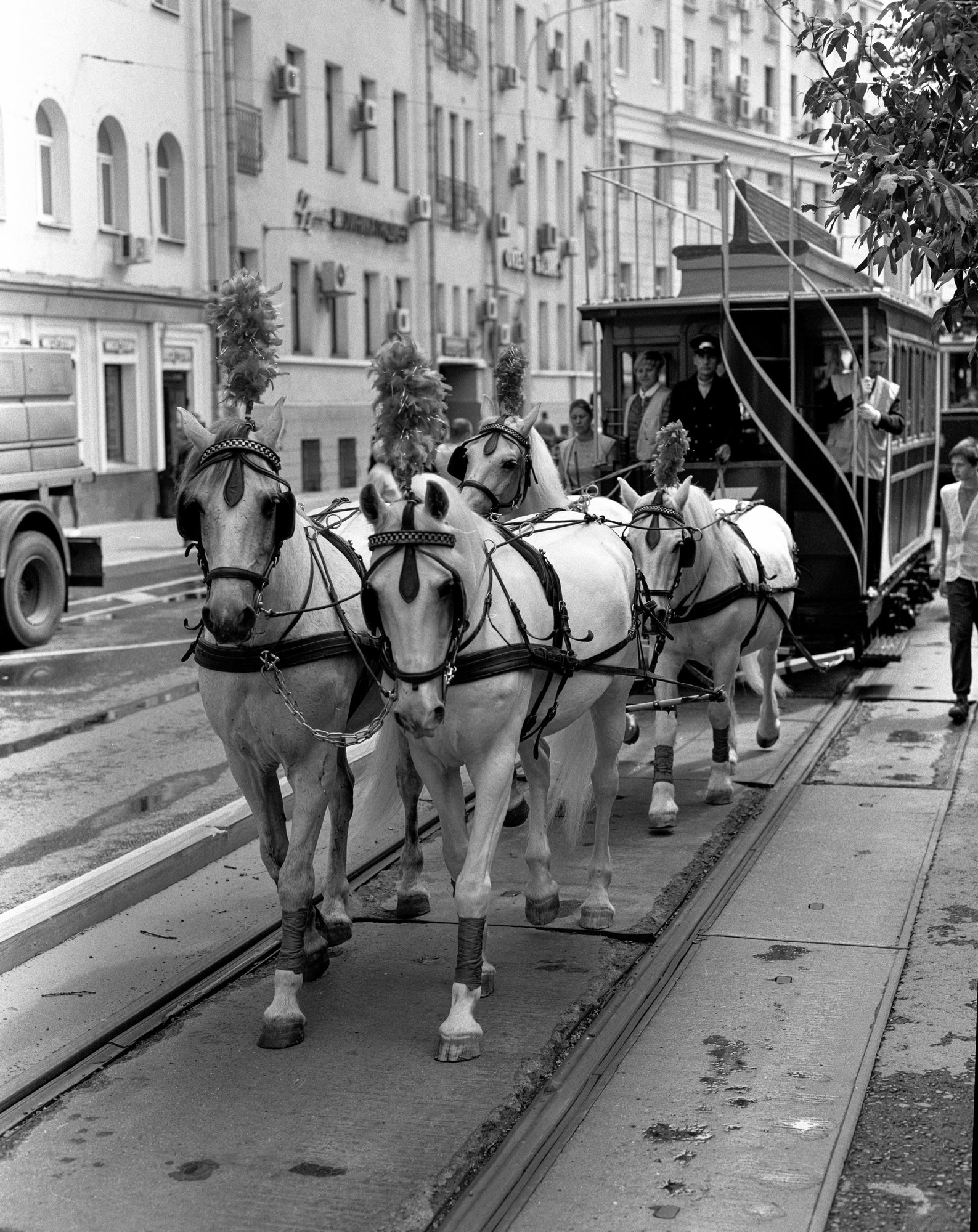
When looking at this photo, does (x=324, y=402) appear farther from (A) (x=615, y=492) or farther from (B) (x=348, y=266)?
(A) (x=615, y=492)

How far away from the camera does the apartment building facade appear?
25891 mm

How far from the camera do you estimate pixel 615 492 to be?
42.9ft

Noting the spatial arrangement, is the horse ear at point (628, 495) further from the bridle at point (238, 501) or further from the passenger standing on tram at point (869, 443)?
the passenger standing on tram at point (869, 443)

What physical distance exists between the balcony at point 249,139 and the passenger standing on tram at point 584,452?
20.5m

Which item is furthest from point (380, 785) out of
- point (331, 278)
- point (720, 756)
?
point (331, 278)

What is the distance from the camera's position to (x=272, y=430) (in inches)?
220

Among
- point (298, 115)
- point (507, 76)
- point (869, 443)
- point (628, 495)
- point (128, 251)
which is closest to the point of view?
point (628, 495)

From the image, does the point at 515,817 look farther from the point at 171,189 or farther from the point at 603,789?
the point at 171,189

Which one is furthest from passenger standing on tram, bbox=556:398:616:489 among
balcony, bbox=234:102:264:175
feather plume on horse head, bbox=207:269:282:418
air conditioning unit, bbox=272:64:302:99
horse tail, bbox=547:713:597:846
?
air conditioning unit, bbox=272:64:302:99

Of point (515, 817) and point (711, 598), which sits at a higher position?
point (711, 598)

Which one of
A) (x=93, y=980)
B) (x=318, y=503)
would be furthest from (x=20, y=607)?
(x=318, y=503)

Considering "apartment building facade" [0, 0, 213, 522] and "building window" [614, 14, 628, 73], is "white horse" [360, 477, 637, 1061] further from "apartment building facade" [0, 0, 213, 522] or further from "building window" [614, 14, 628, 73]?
"building window" [614, 14, 628, 73]

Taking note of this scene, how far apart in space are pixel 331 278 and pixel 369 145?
4140 millimetres

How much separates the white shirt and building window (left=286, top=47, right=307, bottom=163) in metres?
25.1
